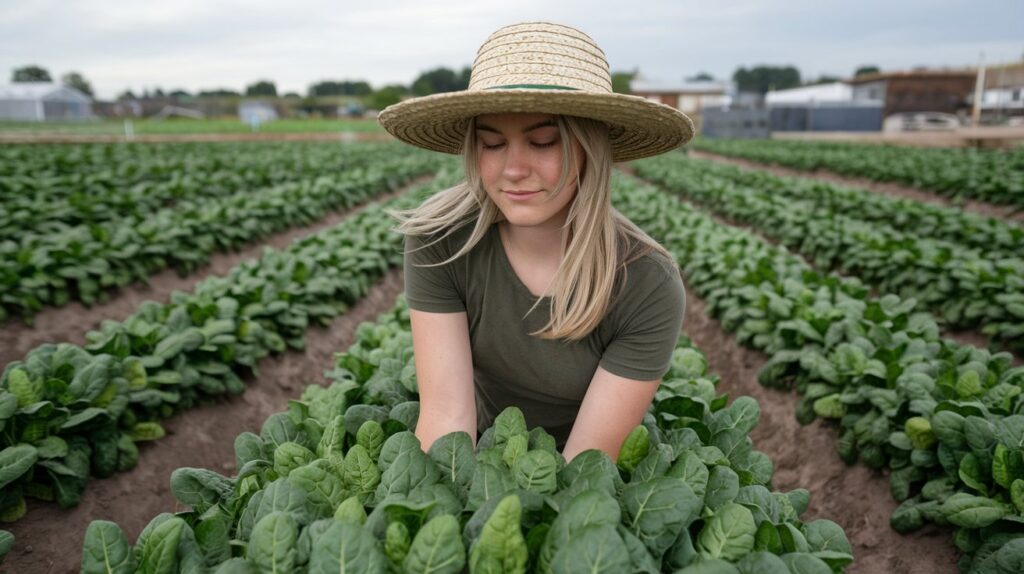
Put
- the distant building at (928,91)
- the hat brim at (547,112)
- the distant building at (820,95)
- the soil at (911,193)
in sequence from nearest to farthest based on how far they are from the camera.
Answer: the hat brim at (547,112)
the soil at (911,193)
the distant building at (928,91)
the distant building at (820,95)

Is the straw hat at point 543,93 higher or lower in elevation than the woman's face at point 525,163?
higher

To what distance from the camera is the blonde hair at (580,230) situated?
5.62 ft

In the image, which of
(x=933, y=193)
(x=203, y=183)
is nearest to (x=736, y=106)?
(x=933, y=193)

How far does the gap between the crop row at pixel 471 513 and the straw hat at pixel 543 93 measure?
834 mm

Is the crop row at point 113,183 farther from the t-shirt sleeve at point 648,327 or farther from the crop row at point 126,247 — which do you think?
the t-shirt sleeve at point 648,327

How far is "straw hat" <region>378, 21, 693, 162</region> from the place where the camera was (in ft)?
5.00

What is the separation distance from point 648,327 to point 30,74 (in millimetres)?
103165

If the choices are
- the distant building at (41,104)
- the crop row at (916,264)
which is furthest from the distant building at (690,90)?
the crop row at (916,264)

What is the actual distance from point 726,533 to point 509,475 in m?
0.50

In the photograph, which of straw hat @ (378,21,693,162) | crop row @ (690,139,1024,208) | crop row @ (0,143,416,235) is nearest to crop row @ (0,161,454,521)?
straw hat @ (378,21,693,162)

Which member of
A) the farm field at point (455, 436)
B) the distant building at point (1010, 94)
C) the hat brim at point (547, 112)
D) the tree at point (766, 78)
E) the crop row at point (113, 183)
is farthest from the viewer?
the tree at point (766, 78)

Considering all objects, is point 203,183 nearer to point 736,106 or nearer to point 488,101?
point 488,101

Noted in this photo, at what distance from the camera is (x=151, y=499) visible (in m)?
3.10

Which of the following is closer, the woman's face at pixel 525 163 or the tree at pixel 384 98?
the woman's face at pixel 525 163
